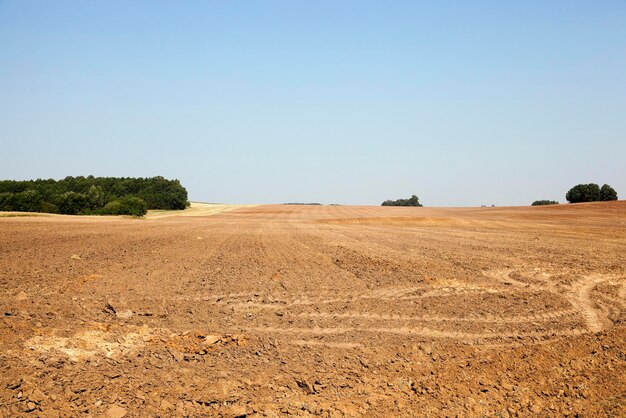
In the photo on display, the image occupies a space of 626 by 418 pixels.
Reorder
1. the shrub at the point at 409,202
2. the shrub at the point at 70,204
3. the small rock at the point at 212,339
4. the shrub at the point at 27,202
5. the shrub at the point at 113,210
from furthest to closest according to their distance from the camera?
the shrub at the point at 409,202 < the shrub at the point at 27,202 < the shrub at the point at 70,204 < the shrub at the point at 113,210 < the small rock at the point at 212,339

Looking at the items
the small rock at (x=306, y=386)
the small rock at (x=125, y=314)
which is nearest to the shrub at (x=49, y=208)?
the small rock at (x=125, y=314)

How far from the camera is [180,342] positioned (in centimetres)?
685

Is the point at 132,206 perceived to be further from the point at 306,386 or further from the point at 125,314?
the point at 306,386

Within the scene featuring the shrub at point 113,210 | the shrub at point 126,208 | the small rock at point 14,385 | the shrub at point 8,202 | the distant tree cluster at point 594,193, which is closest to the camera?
the small rock at point 14,385

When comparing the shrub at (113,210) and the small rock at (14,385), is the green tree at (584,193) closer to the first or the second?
the shrub at (113,210)

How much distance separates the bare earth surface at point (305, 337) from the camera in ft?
16.9

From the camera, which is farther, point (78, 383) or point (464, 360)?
point (464, 360)

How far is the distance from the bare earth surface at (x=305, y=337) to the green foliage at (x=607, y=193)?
73.9 meters

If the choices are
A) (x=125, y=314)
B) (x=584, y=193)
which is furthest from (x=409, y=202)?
(x=125, y=314)

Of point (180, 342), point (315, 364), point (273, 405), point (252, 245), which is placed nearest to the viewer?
point (273, 405)

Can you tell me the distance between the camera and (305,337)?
24.0ft

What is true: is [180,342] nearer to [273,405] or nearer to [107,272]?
[273,405]

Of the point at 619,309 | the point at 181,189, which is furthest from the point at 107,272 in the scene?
the point at 181,189

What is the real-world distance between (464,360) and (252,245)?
1243 centimetres
